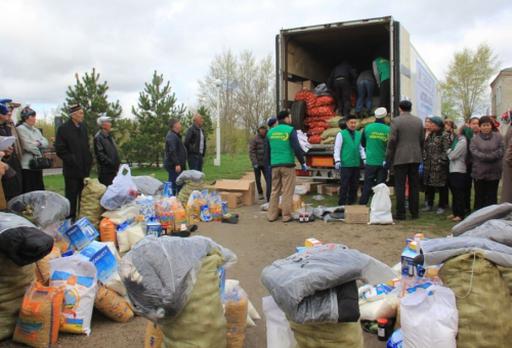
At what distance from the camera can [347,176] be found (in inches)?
296

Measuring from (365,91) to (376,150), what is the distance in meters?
2.31

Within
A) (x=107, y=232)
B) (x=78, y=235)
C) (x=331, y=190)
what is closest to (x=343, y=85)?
(x=331, y=190)

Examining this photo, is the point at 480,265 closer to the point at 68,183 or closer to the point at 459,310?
the point at 459,310

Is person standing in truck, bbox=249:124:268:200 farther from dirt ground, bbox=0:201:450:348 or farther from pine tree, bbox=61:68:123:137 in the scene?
pine tree, bbox=61:68:123:137

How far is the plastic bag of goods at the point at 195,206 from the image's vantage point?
6746mm

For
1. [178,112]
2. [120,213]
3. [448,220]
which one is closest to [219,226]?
[120,213]

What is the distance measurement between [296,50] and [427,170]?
3.86m

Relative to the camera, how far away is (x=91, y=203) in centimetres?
582

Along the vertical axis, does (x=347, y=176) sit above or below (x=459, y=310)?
above

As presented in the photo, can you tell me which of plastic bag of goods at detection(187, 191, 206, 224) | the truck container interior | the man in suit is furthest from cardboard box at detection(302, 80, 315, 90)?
plastic bag of goods at detection(187, 191, 206, 224)

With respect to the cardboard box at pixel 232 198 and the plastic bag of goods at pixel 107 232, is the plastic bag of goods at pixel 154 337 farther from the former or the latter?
the cardboard box at pixel 232 198

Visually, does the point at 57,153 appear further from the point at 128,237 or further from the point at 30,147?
the point at 128,237

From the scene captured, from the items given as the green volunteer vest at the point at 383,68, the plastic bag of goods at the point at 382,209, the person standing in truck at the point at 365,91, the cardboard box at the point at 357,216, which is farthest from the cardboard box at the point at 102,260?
the green volunteer vest at the point at 383,68

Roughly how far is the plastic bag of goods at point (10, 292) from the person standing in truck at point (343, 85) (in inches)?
287
